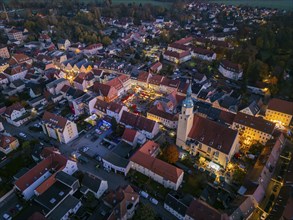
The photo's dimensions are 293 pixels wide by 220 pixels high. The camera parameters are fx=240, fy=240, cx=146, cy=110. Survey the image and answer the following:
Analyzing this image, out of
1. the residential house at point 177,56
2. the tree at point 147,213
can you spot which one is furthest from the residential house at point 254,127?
the residential house at point 177,56

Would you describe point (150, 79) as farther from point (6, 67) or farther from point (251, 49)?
point (6, 67)

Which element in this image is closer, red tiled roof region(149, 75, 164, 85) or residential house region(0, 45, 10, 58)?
red tiled roof region(149, 75, 164, 85)

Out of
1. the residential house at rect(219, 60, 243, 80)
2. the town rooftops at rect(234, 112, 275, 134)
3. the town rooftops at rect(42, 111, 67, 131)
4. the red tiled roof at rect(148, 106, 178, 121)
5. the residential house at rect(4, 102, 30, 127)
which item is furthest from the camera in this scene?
the residential house at rect(219, 60, 243, 80)

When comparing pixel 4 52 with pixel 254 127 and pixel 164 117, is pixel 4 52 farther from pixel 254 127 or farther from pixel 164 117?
pixel 254 127

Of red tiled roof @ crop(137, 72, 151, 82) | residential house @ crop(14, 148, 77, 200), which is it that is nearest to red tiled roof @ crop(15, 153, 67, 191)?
residential house @ crop(14, 148, 77, 200)

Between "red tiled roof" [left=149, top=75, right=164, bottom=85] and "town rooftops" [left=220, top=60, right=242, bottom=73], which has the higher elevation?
"town rooftops" [left=220, top=60, right=242, bottom=73]

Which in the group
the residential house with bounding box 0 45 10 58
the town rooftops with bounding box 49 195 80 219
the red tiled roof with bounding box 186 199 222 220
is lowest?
the residential house with bounding box 0 45 10 58

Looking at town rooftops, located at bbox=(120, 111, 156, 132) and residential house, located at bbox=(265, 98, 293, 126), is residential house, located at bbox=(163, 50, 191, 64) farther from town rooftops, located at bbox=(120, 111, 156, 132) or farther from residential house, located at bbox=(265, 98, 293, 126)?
town rooftops, located at bbox=(120, 111, 156, 132)
